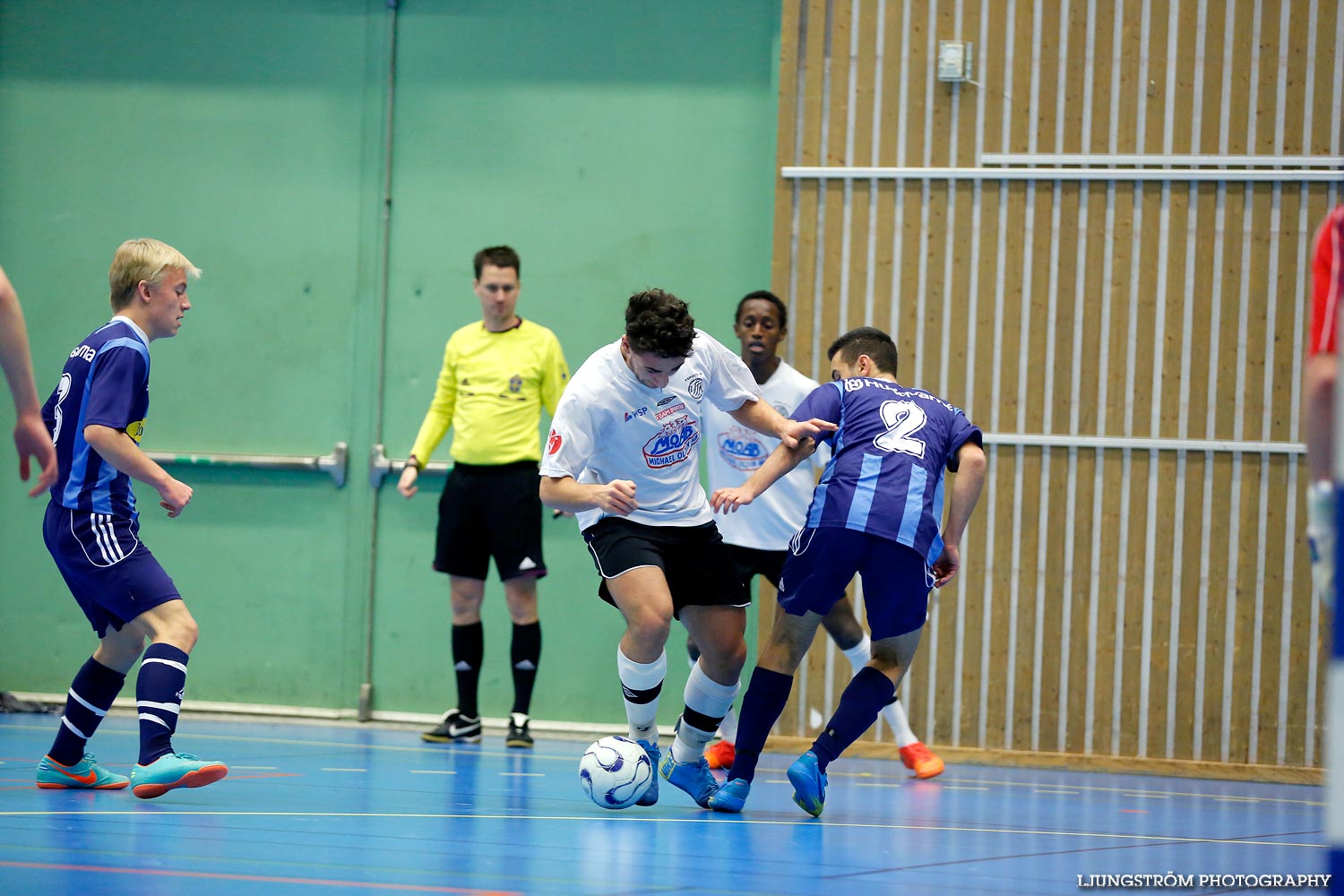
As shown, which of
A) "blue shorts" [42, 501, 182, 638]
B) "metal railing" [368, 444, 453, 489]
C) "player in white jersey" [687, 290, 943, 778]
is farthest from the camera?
"metal railing" [368, 444, 453, 489]

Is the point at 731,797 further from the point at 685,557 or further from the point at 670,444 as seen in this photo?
the point at 670,444

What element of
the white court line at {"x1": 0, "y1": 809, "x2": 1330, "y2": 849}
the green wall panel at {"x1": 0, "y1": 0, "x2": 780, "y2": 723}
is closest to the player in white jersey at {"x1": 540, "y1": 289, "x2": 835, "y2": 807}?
the white court line at {"x1": 0, "y1": 809, "x2": 1330, "y2": 849}

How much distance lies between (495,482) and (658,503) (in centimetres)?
238

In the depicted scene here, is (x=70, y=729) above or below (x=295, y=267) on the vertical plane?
below

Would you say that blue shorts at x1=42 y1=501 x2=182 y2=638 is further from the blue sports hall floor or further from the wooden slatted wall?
the wooden slatted wall

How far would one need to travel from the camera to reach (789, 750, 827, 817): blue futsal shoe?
4707 millimetres

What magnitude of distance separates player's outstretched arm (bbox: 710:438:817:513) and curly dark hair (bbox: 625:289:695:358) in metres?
0.51

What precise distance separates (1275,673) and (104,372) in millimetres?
5987

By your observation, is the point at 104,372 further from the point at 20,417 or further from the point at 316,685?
the point at 316,685

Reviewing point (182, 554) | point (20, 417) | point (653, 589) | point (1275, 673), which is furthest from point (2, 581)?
point (1275, 673)

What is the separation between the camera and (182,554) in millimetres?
8500

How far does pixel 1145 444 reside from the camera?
7.52 metres

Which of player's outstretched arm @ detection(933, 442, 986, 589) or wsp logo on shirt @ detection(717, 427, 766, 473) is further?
wsp logo on shirt @ detection(717, 427, 766, 473)

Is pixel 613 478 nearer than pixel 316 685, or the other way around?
pixel 613 478
